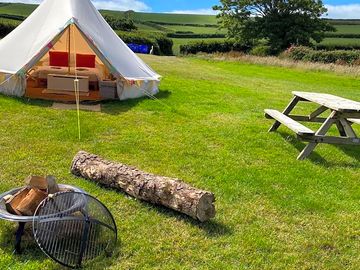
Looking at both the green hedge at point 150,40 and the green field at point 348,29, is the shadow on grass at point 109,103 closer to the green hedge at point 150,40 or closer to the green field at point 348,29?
the green hedge at point 150,40

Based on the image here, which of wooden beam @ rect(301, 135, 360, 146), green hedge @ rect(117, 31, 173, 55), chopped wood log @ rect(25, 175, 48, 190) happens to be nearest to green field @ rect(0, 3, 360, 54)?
green hedge @ rect(117, 31, 173, 55)

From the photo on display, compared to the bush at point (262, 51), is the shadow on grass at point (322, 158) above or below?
below

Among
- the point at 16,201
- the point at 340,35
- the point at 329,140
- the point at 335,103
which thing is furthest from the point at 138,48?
the point at 340,35

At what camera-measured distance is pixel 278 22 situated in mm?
39125

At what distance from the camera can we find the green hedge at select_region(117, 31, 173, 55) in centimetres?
2861

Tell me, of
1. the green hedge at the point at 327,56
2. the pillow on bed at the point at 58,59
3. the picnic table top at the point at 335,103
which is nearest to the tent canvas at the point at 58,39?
the pillow on bed at the point at 58,59

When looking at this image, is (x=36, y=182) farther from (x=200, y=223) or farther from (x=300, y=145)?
(x=300, y=145)

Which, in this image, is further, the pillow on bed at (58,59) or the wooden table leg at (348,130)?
the pillow on bed at (58,59)

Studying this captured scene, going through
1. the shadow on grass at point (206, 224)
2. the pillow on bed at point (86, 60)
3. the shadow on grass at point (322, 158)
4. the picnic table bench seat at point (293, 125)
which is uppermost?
the pillow on bed at point (86, 60)

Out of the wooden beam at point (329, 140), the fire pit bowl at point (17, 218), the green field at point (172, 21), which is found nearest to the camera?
the fire pit bowl at point (17, 218)

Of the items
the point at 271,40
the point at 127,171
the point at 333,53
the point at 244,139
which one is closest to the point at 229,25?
the point at 271,40

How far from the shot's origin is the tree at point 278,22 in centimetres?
3844

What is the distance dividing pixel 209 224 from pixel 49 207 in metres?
1.45

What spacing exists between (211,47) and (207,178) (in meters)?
33.3
